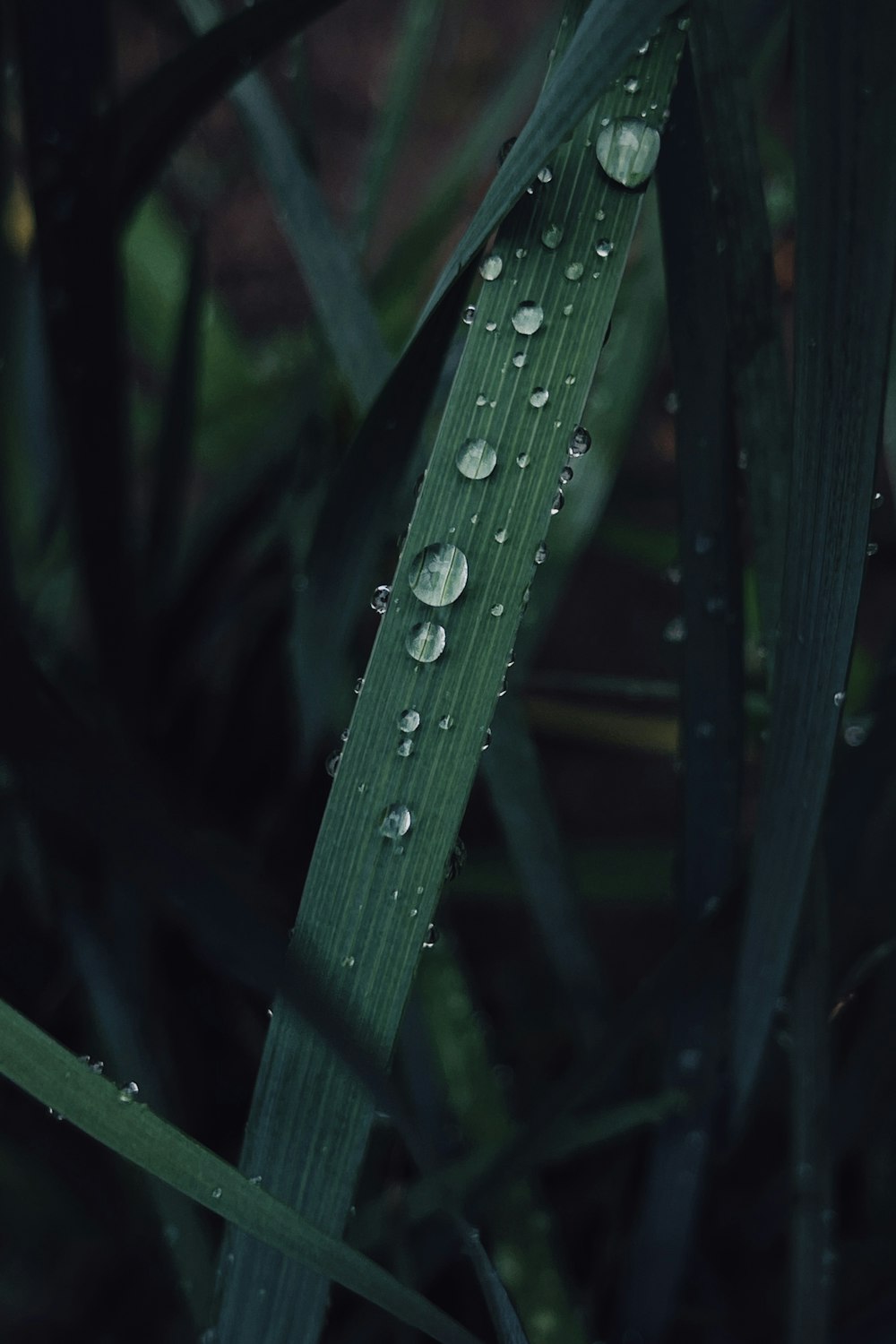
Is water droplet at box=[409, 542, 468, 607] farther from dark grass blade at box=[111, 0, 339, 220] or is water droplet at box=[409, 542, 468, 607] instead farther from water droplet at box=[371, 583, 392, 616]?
dark grass blade at box=[111, 0, 339, 220]

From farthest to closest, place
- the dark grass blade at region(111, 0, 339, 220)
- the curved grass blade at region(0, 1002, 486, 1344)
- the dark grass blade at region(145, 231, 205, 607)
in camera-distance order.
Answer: the dark grass blade at region(145, 231, 205, 607) < the dark grass blade at region(111, 0, 339, 220) < the curved grass blade at region(0, 1002, 486, 1344)

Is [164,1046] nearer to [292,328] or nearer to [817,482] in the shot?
[817,482]

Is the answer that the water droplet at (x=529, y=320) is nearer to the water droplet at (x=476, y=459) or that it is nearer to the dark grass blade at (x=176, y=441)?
the water droplet at (x=476, y=459)

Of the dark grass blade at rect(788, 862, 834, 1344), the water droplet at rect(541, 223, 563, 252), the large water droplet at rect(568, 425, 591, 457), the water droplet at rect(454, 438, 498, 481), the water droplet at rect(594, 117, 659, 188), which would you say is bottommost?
the dark grass blade at rect(788, 862, 834, 1344)

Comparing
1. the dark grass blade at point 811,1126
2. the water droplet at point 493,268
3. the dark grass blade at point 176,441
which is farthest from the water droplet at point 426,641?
the dark grass blade at point 176,441

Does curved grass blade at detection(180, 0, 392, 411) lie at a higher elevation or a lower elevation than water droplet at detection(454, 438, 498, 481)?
higher

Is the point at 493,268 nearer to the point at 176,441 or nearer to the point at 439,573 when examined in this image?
the point at 439,573


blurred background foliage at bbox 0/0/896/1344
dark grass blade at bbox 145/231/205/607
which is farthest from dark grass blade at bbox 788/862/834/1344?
dark grass blade at bbox 145/231/205/607

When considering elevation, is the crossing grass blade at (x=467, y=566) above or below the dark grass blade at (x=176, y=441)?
below

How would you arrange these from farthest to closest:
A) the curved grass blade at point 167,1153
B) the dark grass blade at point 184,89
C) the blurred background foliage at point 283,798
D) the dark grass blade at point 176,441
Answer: the dark grass blade at point 176,441 → the blurred background foliage at point 283,798 → the dark grass blade at point 184,89 → the curved grass blade at point 167,1153
